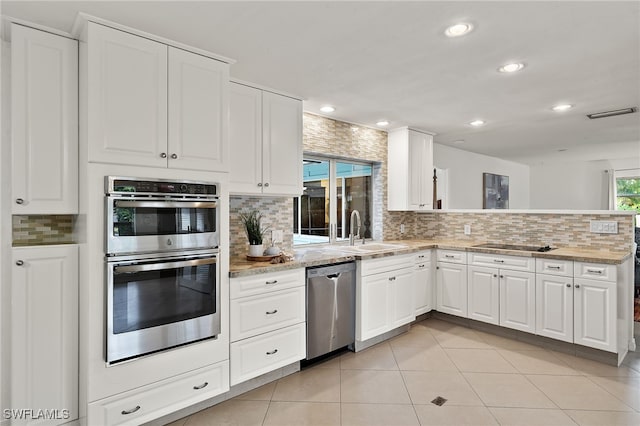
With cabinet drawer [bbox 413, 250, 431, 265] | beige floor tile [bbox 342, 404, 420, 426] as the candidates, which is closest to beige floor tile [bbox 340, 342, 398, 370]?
beige floor tile [bbox 342, 404, 420, 426]

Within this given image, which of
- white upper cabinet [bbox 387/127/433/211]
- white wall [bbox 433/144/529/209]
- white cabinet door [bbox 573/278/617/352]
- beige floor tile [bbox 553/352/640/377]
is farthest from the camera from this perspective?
white wall [bbox 433/144/529/209]

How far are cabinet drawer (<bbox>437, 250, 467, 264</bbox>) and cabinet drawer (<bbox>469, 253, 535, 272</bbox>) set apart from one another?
0.08 metres

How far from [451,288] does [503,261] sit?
2.16 feet

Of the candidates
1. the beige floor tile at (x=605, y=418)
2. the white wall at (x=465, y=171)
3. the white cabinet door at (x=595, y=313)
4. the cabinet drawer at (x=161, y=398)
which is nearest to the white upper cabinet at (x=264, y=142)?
the cabinet drawer at (x=161, y=398)

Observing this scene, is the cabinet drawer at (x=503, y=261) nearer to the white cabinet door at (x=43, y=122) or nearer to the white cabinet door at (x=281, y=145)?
the white cabinet door at (x=281, y=145)

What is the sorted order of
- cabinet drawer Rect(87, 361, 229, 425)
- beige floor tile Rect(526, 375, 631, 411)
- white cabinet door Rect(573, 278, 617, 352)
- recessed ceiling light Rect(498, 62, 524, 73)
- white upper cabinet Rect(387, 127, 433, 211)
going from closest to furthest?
cabinet drawer Rect(87, 361, 229, 425) → beige floor tile Rect(526, 375, 631, 411) → recessed ceiling light Rect(498, 62, 524, 73) → white cabinet door Rect(573, 278, 617, 352) → white upper cabinet Rect(387, 127, 433, 211)

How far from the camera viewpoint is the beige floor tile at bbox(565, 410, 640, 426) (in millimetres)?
2162

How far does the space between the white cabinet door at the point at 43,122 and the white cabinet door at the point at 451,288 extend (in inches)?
138

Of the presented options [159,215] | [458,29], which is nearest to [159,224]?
[159,215]

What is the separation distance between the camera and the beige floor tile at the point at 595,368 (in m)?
2.82

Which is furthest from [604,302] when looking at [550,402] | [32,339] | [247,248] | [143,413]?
[32,339]

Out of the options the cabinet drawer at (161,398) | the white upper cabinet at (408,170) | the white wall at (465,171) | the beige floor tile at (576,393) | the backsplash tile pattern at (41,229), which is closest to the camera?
the cabinet drawer at (161,398)

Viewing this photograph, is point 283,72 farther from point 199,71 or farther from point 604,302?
point 604,302

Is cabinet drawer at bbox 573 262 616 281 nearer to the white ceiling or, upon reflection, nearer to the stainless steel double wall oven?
the white ceiling
